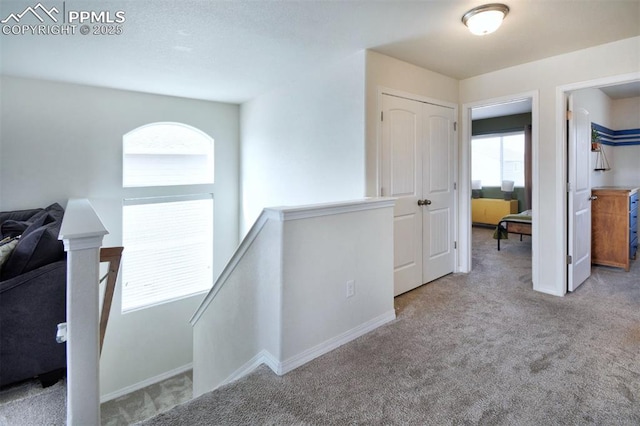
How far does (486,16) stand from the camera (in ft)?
7.32

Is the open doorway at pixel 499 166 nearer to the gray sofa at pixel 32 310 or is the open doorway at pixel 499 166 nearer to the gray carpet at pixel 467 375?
the gray carpet at pixel 467 375

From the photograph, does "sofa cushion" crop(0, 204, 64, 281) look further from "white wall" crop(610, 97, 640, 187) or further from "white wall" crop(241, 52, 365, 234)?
"white wall" crop(610, 97, 640, 187)

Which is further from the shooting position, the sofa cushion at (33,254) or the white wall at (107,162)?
the white wall at (107,162)

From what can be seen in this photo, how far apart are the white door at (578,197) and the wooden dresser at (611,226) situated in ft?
2.00

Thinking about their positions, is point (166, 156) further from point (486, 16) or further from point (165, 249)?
point (486, 16)

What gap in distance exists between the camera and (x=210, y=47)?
292 centimetres

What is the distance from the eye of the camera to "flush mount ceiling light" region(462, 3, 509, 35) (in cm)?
220

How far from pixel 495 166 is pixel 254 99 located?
5719mm

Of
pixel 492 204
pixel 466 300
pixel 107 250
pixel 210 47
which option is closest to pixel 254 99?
pixel 210 47

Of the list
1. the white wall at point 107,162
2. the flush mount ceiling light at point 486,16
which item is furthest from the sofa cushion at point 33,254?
the flush mount ceiling light at point 486,16

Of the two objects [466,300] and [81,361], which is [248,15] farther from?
[466,300]

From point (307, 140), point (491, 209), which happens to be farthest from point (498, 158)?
point (307, 140)

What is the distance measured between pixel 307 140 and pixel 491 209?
17.3ft

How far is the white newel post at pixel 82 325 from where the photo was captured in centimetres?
150
